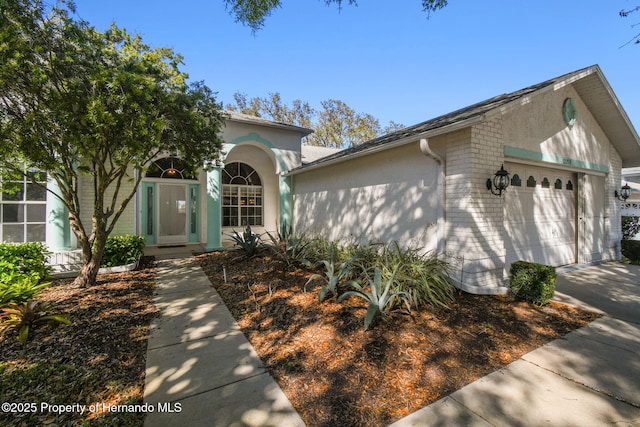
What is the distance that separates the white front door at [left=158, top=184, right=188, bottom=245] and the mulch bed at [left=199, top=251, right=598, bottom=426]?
6981mm

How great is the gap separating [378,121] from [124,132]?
27.5 m

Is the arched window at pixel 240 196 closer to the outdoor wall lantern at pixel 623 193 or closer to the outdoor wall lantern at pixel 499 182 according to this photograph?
the outdoor wall lantern at pixel 499 182

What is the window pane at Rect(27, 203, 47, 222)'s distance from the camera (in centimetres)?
696

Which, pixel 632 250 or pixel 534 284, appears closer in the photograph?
pixel 534 284

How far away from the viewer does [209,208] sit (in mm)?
9898

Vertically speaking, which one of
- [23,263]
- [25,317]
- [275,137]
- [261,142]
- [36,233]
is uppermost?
[275,137]

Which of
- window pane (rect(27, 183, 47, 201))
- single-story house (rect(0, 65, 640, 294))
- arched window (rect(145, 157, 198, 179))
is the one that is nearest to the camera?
single-story house (rect(0, 65, 640, 294))

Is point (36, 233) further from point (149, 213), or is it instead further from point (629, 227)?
point (629, 227)

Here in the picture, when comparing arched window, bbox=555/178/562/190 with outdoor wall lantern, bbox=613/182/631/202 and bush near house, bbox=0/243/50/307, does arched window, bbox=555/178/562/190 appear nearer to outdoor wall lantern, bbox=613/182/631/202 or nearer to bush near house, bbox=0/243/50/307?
outdoor wall lantern, bbox=613/182/631/202

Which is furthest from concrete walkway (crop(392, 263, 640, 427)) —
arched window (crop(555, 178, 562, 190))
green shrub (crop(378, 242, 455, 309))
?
arched window (crop(555, 178, 562, 190))

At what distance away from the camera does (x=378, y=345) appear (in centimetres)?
329

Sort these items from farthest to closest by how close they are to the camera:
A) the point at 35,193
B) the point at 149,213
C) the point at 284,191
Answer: the point at 284,191, the point at 149,213, the point at 35,193

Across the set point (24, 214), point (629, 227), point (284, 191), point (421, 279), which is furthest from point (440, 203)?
point (629, 227)

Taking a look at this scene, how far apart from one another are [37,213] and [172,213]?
424 centimetres
